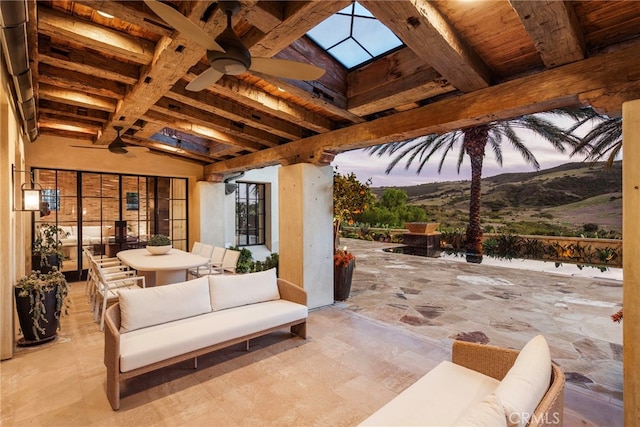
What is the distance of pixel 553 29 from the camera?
195 centimetres

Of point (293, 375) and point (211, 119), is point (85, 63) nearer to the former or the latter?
point (211, 119)

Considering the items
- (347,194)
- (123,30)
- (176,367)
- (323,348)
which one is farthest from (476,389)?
(123,30)

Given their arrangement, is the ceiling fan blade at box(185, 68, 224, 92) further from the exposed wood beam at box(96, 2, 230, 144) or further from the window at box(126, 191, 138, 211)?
the window at box(126, 191, 138, 211)

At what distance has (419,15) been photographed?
1.91 m

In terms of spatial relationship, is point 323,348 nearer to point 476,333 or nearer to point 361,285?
point 476,333

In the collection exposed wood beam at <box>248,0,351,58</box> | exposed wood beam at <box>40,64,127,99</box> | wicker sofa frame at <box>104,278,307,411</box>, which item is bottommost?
wicker sofa frame at <box>104,278,307,411</box>

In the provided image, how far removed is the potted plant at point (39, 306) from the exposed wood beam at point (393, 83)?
3811mm

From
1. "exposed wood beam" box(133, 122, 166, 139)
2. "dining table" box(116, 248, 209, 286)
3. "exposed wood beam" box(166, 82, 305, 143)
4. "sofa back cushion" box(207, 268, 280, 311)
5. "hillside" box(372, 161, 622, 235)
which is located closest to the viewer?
"sofa back cushion" box(207, 268, 280, 311)

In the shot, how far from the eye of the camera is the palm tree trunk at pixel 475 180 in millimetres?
9258

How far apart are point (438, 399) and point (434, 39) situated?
2295 mm

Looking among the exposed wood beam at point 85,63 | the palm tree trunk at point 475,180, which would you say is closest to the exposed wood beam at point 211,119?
the exposed wood beam at point 85,63

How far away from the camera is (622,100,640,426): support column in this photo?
1927 mm

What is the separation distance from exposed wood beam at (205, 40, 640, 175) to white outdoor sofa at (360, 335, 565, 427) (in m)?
1.85

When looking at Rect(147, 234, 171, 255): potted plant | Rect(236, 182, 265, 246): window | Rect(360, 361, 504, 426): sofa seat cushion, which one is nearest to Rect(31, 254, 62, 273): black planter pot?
Rect(147, 234, 171, 255): potted plant
